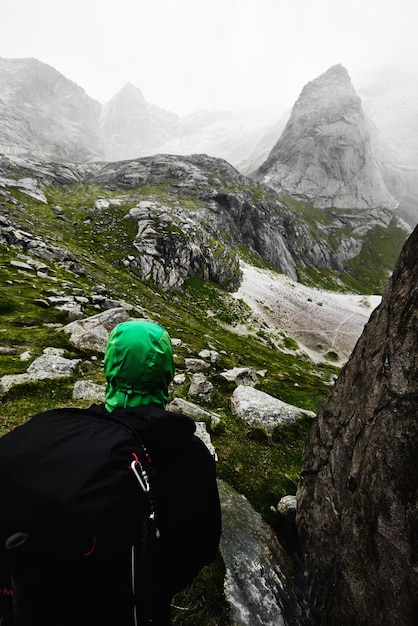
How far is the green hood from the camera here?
3988 millimetres

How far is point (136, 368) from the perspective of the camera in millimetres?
4016

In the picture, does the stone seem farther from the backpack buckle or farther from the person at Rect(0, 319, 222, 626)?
the backpack buckle

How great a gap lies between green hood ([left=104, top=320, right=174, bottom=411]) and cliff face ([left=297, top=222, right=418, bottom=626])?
15.0ft

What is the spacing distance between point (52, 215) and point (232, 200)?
8731 cm

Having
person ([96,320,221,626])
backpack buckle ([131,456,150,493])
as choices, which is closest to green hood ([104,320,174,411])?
person ([96,320,221,626])

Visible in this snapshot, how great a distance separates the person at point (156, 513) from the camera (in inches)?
96.0

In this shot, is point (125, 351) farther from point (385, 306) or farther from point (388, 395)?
point (385, 306)

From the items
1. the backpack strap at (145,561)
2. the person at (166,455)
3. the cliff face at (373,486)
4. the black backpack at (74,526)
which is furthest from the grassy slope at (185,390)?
the black backpack at (74,526)

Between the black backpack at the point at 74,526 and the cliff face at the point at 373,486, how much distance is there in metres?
4.74

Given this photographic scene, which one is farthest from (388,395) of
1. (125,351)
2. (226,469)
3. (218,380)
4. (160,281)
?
(160,281)

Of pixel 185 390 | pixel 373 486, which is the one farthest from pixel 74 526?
pixel 185 390

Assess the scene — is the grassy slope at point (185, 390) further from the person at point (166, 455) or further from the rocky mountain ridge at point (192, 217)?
the rocky mountain ridge at point (192, 217)

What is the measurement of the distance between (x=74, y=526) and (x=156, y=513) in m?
1.10

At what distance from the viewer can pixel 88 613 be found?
247 cm
